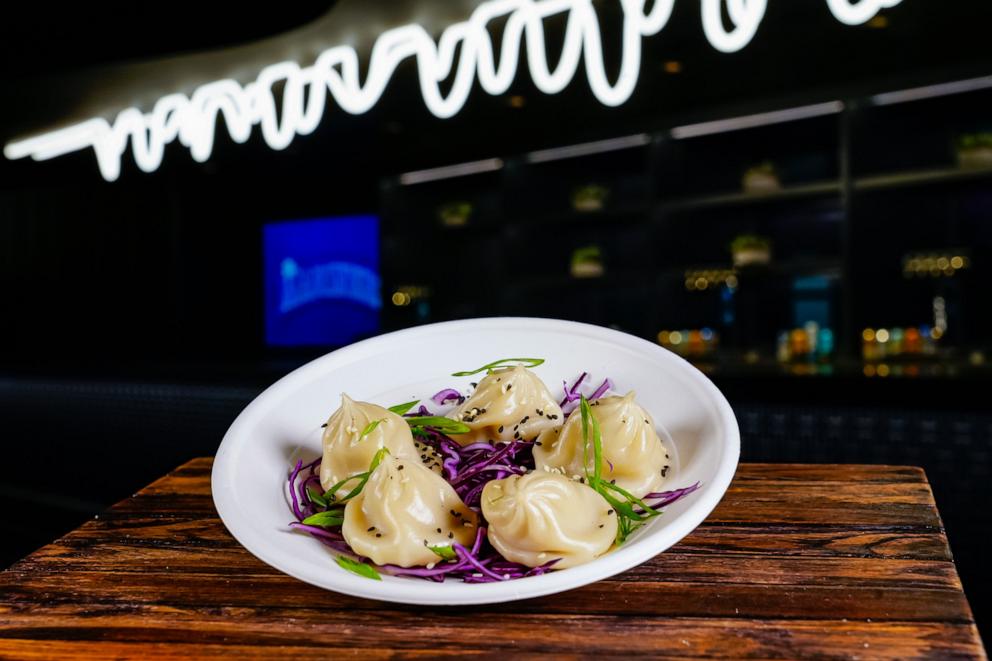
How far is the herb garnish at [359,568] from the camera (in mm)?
565

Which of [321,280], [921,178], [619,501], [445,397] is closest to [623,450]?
[619,501]

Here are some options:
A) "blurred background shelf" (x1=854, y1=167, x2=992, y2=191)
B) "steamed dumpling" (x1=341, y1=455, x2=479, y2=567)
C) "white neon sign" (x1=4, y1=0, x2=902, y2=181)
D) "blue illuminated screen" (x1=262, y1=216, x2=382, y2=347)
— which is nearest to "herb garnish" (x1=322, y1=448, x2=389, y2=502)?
"steamed dumpling" (x1=341, y1=455, x2=479, y2=567)

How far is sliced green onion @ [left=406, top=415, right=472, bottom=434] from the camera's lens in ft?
2.68

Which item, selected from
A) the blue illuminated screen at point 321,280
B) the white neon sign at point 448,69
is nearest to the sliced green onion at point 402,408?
the white neon sign at point 448,69

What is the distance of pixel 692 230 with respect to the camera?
15.8ft

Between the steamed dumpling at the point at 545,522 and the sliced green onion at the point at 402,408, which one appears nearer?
the steamed dumpling at the point at 545,522

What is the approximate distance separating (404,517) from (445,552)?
5 centimetres

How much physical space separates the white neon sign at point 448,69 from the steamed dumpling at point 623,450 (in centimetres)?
278

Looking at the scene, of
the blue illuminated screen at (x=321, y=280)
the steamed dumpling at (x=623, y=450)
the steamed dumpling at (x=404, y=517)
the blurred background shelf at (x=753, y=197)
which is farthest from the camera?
the blue illuminated screen at (x=321, y=280)

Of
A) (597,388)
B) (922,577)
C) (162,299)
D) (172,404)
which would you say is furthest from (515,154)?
(922,577)

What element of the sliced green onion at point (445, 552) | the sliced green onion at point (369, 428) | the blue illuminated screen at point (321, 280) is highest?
the blue illuminated screen at point (321, 280)

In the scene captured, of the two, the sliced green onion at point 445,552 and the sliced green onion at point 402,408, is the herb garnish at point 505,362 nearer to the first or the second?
the sliced green onion at point 402,408

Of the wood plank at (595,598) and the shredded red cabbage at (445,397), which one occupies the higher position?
the shredded red cabbage at (445,397)

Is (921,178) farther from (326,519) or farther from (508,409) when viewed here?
(326,519)
